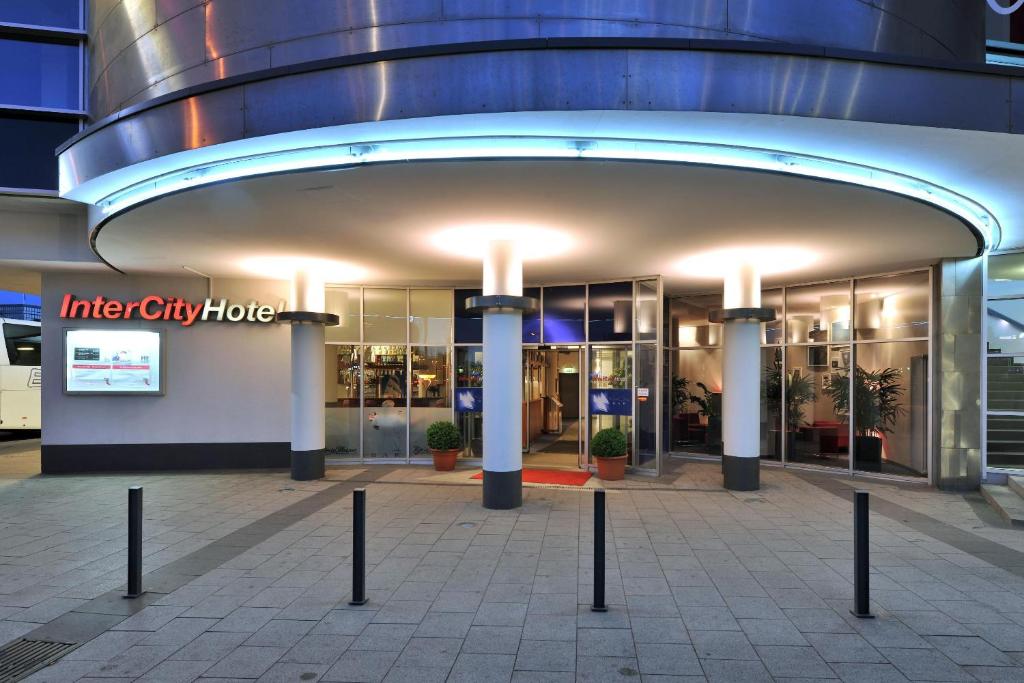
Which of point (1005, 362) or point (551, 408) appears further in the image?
point (551, 408)

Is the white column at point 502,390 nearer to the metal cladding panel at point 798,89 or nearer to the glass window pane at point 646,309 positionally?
the glass window pane at point 646,309

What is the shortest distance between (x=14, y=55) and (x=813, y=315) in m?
16.5

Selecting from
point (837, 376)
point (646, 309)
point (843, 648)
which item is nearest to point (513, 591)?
point (843, 648)

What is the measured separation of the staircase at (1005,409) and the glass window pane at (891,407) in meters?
0.95

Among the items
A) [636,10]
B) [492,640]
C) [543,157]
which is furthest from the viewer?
[636,10]

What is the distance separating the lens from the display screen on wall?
12055mm

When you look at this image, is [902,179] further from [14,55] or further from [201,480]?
[14,55]

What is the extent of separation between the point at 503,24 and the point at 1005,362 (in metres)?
10.1

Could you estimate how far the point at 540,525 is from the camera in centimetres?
796

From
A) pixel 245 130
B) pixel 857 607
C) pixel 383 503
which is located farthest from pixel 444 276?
pixel 857 607

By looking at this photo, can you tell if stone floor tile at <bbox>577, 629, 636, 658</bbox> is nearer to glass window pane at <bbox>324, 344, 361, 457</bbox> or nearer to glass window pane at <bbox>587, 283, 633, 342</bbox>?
glass window pane at <bbox>587, 283, 633, 342</bbox>

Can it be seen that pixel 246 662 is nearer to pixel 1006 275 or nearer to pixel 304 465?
pixel 304 465

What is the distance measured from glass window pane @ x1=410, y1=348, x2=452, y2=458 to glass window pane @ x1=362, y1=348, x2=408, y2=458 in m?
0.23

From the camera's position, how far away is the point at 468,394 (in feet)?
42.9
